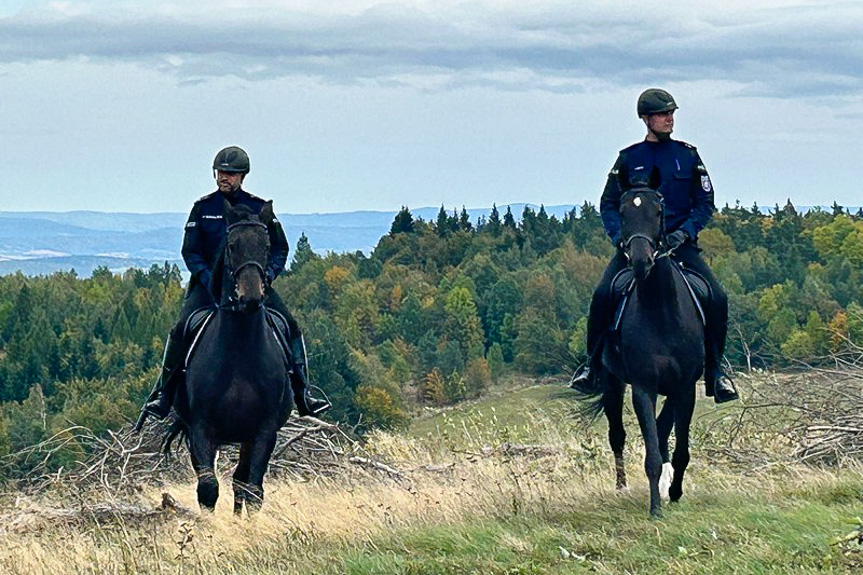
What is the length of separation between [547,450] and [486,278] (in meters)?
114

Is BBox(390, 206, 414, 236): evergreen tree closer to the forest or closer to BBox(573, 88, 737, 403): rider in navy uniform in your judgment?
the forest

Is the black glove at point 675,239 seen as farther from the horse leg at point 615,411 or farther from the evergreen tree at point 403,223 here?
the evergreen tree at point 403,223

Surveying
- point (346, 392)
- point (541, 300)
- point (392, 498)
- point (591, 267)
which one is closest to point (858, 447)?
point (392, 498)

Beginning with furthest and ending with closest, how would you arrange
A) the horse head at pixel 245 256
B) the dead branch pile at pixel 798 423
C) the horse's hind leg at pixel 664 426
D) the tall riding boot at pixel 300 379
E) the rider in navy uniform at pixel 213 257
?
the dead branch pile at pixel 798 423 < the tall riding boot at pixel 300 379 < the horse's hind leg at pixel 664 426 < the rider in navy uniform at pixel 213 257 < the horse head at pixel 245 256

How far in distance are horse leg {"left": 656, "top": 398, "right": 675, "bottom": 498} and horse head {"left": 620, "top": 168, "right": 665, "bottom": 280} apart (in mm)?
1515

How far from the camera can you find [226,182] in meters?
11.0

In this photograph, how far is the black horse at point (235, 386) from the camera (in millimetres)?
10445

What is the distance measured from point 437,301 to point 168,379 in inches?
4369

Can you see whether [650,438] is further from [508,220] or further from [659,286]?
[508,220]

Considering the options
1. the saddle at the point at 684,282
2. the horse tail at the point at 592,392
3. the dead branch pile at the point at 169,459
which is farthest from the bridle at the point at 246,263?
the dead branch pile at the point at 169,459

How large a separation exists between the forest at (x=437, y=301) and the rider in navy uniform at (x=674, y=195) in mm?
60538

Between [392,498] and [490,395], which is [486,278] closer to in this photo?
[490,395]

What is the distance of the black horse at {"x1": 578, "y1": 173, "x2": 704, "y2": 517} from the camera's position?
10164mm

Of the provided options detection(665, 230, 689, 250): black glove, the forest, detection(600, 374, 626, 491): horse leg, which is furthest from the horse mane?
the forest
